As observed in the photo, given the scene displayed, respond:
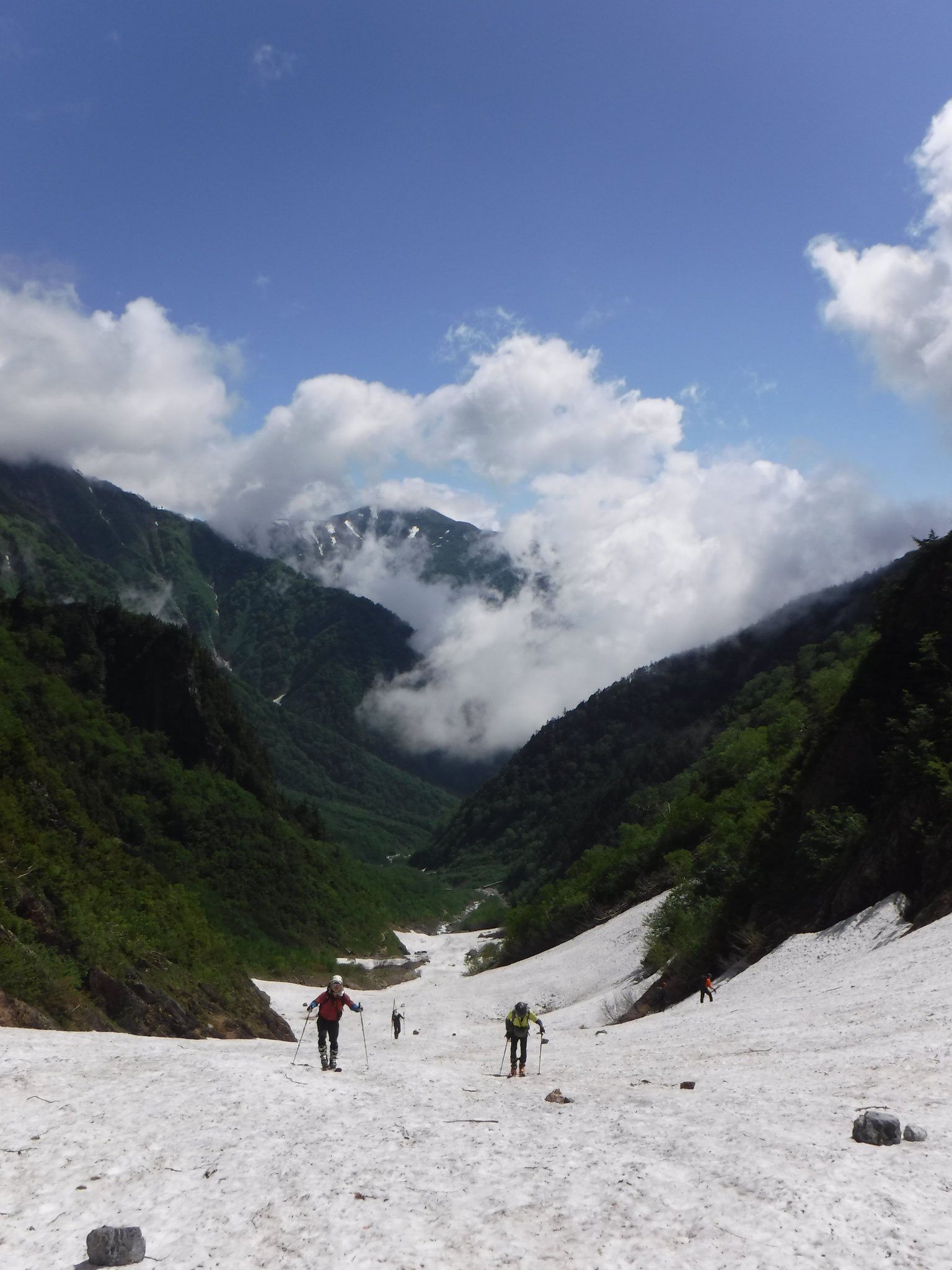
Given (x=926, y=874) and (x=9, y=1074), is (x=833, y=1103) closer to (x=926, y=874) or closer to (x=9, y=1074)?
(x=9, y=1074)

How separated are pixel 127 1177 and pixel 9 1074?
453 cm

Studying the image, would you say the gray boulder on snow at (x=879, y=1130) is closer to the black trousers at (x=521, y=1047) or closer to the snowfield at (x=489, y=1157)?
the snowfield at (x=489, y=1157)

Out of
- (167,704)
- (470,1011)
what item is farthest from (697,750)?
(470,1011)


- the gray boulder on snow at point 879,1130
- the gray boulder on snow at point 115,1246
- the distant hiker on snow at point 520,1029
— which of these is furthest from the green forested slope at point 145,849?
the gray boulder on snow at point 879,1130

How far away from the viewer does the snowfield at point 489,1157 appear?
777cm

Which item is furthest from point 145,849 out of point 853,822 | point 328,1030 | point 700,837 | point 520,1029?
point 520,1029

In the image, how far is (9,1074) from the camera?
510 inches

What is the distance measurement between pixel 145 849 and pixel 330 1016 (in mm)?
62109

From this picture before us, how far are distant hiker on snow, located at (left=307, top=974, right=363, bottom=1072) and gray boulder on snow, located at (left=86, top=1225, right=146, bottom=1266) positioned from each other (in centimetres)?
879

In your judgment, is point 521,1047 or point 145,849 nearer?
point 521,1047

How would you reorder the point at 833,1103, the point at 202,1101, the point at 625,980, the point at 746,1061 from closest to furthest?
the point at 833,1103 < the point at 202,1101 < the point at 746,1061 < the point at 625,980

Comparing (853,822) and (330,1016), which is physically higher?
(853,822)

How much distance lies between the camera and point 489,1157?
10.0 metres

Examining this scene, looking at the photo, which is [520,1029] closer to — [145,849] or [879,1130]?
[879,1130]
